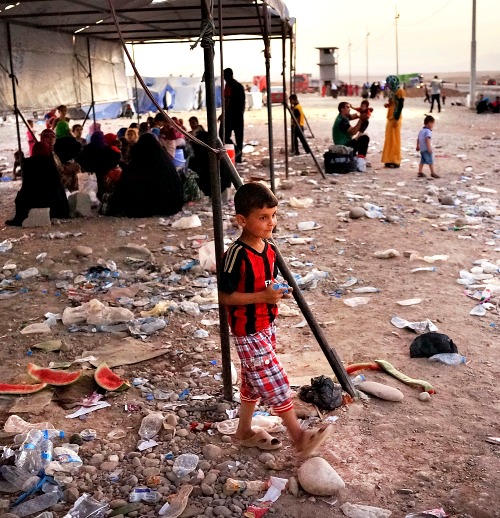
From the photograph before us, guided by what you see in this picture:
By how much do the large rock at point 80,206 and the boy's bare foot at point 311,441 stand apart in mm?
6033

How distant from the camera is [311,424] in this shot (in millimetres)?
3023

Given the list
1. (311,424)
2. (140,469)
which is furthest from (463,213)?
(140,469)

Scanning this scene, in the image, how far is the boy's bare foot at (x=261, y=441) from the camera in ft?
9.22

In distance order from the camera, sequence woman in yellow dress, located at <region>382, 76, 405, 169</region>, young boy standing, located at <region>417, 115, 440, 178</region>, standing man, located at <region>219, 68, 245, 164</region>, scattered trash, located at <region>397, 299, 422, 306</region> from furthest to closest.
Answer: standing man, located at <region>219, 68, 245, 164</region> < woman in yellow dress, located at <region>382, 76, 405, 169</region> < young boy standing, located at <region>417, 115, 440, 178</region> < scattered trash, located at <region>397, 299, 422, 306</region>

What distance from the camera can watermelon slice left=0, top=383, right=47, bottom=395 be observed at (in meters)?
3.35

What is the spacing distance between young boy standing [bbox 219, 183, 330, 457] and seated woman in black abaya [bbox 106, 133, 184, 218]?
17.4 ft

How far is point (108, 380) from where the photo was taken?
349 cm

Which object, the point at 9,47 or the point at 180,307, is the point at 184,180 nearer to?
the point at 9,47

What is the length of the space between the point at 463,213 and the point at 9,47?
21.8ft

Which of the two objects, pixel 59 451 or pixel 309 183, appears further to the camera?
pixel 309 183

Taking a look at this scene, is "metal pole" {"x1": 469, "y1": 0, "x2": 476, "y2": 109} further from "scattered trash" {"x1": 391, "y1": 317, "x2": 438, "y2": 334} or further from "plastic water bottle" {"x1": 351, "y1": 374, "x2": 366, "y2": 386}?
"plastic water bottle" {"x1": 351, "y1": 374, "x2": 366, "y2": 386}

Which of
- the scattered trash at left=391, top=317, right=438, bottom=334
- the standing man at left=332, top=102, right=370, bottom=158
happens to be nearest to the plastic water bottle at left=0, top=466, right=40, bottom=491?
the scattered trash at left=391, top=317, right=438, bottom=334

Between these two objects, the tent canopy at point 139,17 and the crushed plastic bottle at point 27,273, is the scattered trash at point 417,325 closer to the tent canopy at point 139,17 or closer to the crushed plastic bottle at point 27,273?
the crushed plastic bottle at point 27,273

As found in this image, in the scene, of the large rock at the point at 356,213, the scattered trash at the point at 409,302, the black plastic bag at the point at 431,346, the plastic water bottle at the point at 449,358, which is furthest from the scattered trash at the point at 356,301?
the large rock at the point at 356,213
